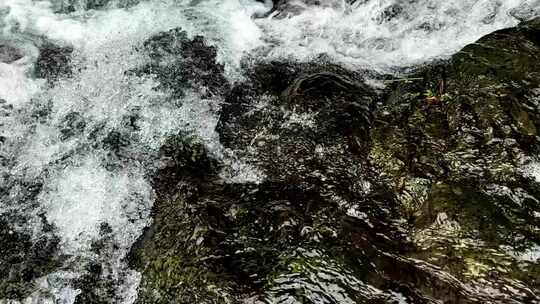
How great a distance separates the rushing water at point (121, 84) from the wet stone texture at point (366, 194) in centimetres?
29

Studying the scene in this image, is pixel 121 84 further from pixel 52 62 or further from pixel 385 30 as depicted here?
pixel 385 30

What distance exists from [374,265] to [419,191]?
82 centimetres

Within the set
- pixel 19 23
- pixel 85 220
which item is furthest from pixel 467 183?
pixel 19 23

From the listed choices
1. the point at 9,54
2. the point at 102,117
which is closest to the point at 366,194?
the point at 102,117

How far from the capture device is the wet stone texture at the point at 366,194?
3.36 meters

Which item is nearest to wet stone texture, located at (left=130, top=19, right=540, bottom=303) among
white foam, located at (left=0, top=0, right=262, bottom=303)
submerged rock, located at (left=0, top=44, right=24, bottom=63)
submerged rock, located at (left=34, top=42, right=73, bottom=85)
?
white foam, located at (left=0, top=0, right=262, bottom=303)

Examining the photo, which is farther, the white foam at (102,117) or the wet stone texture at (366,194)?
the white foam at (102,117)

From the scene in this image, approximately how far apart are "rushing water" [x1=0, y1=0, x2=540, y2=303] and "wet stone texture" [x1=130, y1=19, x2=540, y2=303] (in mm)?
293

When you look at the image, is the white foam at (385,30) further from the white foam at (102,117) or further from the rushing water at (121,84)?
the white foam at (102,117)

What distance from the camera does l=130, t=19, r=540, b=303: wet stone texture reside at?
3.36 m

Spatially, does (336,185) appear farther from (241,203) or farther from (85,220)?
(85,220)

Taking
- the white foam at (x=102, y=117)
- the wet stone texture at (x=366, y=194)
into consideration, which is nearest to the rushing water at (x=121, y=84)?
the white foam at (x=102, y=117)

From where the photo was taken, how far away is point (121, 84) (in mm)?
6039

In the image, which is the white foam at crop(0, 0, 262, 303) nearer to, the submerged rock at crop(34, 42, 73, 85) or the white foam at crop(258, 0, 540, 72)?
the submerged rock at crop(34, 42, 73, 85)
